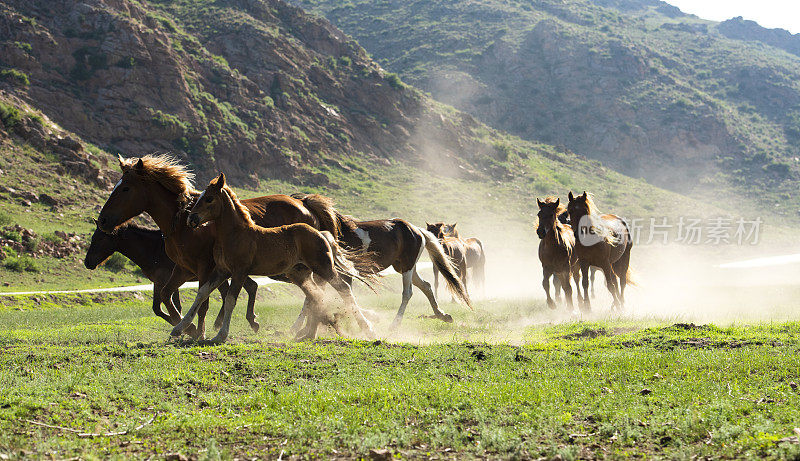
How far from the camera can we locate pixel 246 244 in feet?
34.6

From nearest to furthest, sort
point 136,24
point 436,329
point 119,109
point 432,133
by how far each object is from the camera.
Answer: point 436,329 → point 119,109 → point 136,24 → point 432,133

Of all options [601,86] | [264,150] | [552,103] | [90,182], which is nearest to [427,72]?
[552,103]

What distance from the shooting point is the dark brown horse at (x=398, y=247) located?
13.9 meters

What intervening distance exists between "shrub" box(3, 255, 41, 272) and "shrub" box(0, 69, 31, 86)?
2506cm

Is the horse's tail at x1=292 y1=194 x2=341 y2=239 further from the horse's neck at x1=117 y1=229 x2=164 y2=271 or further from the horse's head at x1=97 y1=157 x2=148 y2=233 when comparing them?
the horse's neck at x1=117 y1=229 x2=164 y2=271

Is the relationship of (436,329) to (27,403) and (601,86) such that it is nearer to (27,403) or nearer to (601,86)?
(27,403)

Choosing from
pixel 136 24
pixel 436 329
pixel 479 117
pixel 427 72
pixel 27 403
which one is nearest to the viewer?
pixel 27 403

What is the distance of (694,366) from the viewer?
27.2ft

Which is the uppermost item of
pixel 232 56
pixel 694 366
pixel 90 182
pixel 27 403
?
pixel 232 56

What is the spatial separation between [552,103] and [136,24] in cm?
6349

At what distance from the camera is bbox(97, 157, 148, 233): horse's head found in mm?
10875

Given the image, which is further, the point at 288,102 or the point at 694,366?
the point at 288,102

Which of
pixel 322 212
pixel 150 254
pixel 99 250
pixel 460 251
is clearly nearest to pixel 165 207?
pixel 322 212

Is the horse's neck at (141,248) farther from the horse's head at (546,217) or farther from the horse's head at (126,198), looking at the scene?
the horse's head at (546,217)
